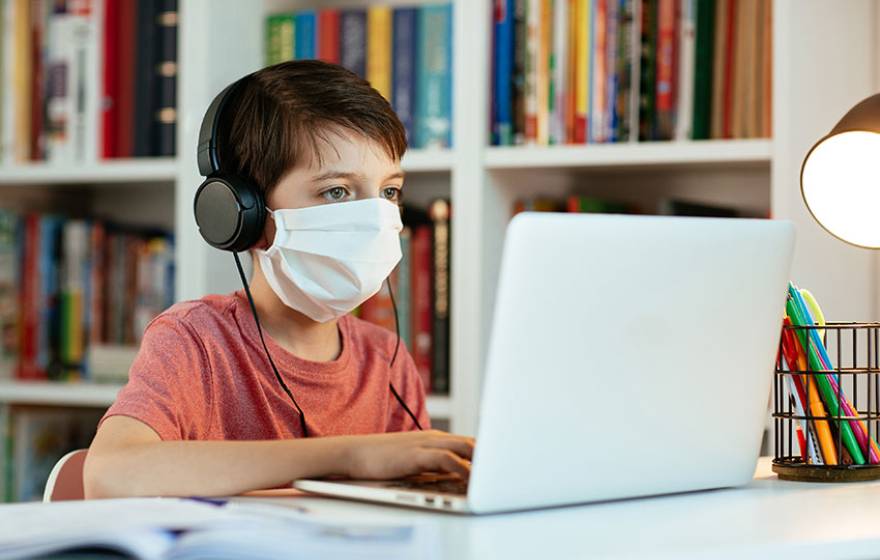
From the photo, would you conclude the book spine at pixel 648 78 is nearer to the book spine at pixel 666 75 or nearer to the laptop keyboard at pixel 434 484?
the book spine at pixel 666 75

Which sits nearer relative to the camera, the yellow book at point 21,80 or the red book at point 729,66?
the red book at point 729,66

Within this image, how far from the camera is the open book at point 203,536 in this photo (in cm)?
67

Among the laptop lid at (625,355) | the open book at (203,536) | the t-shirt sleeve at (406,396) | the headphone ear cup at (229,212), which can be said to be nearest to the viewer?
the open book at (203,536)

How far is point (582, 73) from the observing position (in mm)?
1955

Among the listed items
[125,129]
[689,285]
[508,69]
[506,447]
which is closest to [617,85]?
[508,69]

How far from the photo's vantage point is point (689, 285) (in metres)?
0.93

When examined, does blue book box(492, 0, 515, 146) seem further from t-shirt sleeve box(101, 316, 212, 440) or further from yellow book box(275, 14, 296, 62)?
t-shirt sleeve box(101, 316, 212, 440)

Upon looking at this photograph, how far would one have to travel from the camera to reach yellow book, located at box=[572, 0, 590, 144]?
6.41 feet

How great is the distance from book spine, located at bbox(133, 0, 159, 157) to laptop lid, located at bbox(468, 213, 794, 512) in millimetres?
1498

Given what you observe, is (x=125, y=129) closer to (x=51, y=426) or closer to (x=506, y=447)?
(x=51, y=426)

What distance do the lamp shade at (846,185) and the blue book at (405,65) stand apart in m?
0.99

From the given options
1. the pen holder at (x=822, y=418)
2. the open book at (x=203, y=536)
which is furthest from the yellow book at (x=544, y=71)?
the open book at (x=203, y=536)

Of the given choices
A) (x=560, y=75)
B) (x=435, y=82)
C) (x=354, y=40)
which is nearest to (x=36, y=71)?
(x=354, y=40)

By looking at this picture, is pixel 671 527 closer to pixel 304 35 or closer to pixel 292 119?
pixel 292 119
